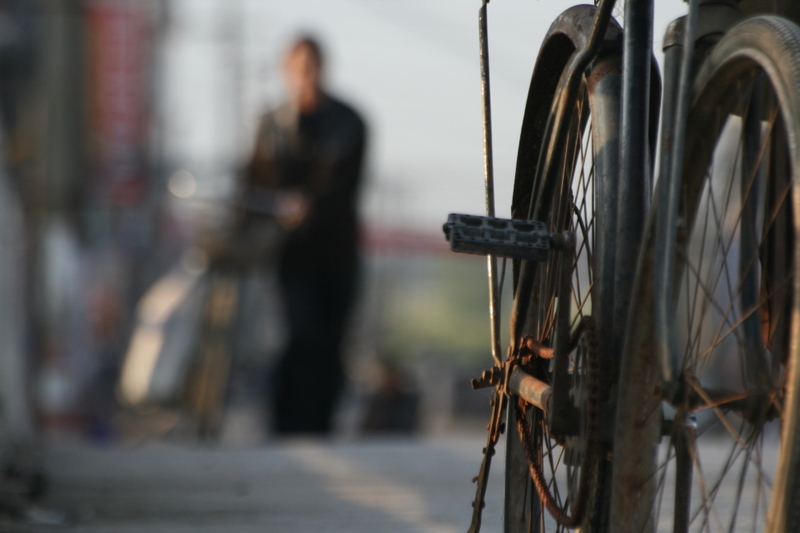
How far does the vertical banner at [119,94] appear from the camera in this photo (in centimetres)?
1647

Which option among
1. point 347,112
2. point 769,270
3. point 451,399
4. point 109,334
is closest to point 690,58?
point 769,270

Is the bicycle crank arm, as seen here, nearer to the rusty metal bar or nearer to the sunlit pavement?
the rusty metal bar

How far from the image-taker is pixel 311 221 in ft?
17.7

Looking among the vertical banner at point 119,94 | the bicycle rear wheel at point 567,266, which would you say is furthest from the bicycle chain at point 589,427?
the vertical banner at point 119,94

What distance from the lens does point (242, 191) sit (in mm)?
5602

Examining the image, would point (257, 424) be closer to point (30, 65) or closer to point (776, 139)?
point (30, 65)

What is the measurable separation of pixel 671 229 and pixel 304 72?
422cm

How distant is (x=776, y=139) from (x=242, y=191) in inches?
160

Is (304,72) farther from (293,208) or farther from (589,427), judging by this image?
(589,427)

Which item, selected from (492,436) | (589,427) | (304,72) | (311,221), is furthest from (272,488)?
(304,72)

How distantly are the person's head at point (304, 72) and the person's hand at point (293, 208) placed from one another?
40 centimetres

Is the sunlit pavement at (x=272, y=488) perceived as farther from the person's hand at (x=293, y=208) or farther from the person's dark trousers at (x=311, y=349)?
the person's hand at (x=293, y=208)

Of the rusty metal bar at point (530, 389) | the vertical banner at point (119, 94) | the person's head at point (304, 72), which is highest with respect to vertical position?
the vertical banner at point (119, 94)

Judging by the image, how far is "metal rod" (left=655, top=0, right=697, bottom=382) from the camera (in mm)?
1322
